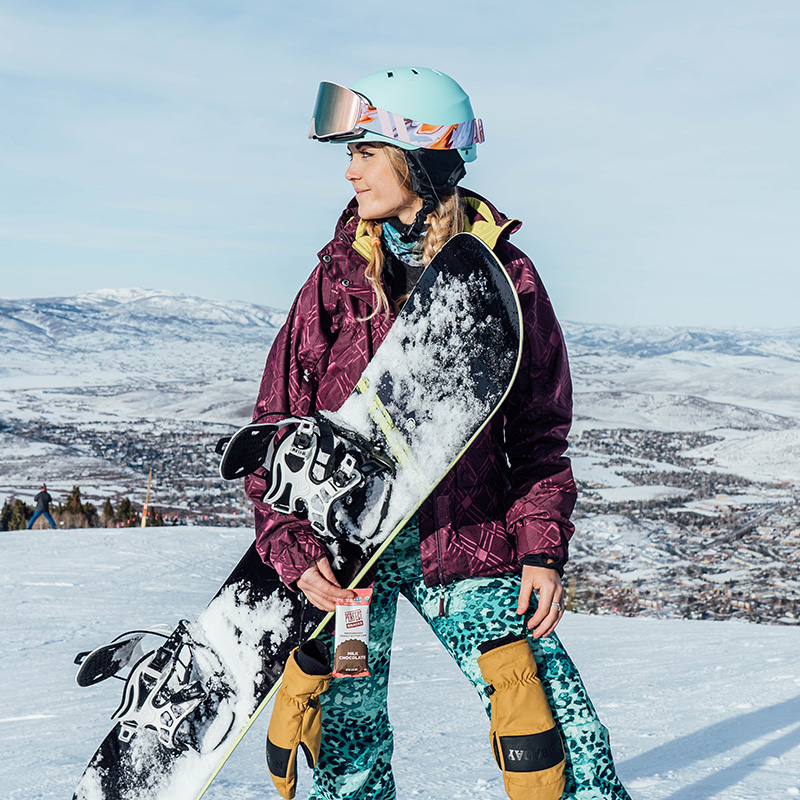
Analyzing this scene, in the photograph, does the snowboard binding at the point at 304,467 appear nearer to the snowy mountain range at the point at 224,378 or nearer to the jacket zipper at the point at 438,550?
the jacket zipper at the point at 438,550

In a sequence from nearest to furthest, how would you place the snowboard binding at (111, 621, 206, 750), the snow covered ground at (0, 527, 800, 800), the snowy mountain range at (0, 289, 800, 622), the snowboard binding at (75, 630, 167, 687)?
the snowboard binding at (111, 621, 206, 750) → the snowboard binding at (75, 630, 167, 687) → the snow covered ground at (0, 527, 800, 800) → the snowy mountain range at (0, 289, 800, 622)

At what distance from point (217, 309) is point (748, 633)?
140 m

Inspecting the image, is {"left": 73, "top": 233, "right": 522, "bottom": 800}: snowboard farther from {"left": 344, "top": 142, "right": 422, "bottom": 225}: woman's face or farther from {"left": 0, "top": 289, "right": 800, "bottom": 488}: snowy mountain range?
{"left": 0, "top": 289, "right": 800, "bottom": 488}: snowy mountain range

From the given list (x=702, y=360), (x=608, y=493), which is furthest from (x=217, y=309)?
(x=608, y=493)

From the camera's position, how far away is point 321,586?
139cm

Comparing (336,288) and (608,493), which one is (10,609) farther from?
(608,493)

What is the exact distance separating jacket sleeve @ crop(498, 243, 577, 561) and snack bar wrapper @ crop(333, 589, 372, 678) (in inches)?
12.1

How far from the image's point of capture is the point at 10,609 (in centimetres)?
493

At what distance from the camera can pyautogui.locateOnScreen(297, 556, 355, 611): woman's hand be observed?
138 centimetres

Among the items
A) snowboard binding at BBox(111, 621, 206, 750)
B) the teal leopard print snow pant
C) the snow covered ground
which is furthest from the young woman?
the snow covered ground

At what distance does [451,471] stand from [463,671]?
1.21 feet

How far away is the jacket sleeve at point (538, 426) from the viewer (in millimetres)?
1383

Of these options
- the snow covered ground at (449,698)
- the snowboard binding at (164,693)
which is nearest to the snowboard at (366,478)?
the snowboard binding at (164,693)

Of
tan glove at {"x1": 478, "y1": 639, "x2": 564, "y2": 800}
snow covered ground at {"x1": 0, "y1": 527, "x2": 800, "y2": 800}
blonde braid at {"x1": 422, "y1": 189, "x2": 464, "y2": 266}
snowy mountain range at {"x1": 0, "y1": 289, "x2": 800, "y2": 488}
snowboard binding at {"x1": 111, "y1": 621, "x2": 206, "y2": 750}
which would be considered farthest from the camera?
snowy mountain range at {"x1": 0, "y1": 289, "x2": 800, "y2": 488}
